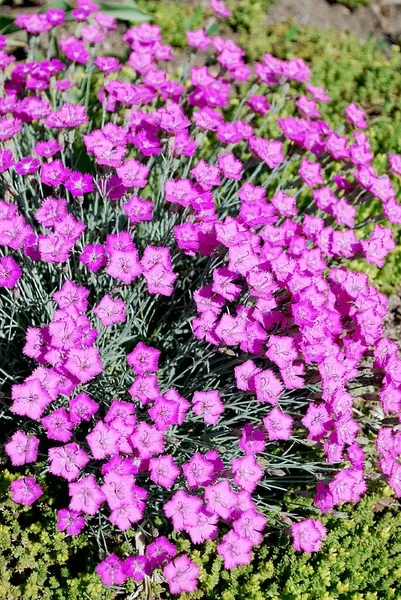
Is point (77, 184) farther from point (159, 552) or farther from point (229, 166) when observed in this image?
point (159, 552)

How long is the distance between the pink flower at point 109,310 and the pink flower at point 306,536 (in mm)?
893

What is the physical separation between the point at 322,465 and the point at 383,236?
3.04 ft

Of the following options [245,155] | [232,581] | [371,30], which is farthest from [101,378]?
[371,30]

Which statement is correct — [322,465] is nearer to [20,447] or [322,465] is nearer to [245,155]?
[20,447]

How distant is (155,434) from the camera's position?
1840 mm

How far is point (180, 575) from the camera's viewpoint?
1815mm

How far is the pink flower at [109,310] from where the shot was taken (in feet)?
6.23

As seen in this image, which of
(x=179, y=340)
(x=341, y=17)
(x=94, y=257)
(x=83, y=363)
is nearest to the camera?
(x=83, y=363)

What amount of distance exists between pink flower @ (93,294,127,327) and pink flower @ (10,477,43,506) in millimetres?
563

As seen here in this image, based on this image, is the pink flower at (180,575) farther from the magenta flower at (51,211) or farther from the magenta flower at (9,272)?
the magenta flower at (51,211)

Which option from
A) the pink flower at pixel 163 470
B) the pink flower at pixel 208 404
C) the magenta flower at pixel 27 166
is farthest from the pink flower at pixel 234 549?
the magenta flower at pixel 27 166

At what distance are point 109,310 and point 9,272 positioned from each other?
325 mm

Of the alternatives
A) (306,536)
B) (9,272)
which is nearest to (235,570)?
(306,536)

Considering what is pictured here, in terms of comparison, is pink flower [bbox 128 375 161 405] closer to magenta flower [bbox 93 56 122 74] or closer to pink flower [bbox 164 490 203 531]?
pink flower [bbox 164 490 203 531]
